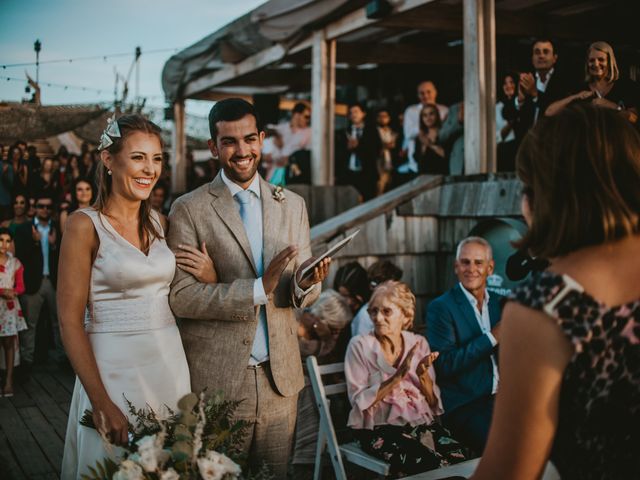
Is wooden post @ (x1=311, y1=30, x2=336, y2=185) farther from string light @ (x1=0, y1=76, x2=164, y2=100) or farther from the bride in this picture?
the bride

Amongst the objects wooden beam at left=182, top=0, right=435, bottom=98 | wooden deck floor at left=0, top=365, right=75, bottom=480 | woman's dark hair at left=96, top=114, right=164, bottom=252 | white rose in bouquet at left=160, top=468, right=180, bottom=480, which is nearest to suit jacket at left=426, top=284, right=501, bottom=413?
woman's dark hair at left=96, top=114, right=164, bottom=252

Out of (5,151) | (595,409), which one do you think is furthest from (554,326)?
(5,151)

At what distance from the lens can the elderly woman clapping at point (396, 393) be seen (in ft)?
11.1

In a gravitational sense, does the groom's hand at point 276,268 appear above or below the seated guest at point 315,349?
above

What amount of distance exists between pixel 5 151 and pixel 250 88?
733 centimetres

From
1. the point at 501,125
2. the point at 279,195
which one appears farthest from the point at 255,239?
the point at 501,125

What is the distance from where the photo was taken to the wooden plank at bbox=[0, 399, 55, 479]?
4406 millimetres

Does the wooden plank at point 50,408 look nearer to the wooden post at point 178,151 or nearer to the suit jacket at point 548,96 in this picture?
the suit jacket at point 548,96

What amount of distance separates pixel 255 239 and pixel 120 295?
57cm

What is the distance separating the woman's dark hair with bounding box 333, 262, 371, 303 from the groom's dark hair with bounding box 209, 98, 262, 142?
267 centimetres

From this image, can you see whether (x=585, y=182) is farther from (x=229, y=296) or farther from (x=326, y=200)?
(x=326, y=200)

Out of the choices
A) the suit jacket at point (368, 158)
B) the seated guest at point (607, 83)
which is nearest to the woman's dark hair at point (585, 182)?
the seated guest at point (607, 83)

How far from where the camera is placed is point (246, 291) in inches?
96.4

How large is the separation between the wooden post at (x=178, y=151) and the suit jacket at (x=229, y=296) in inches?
382
